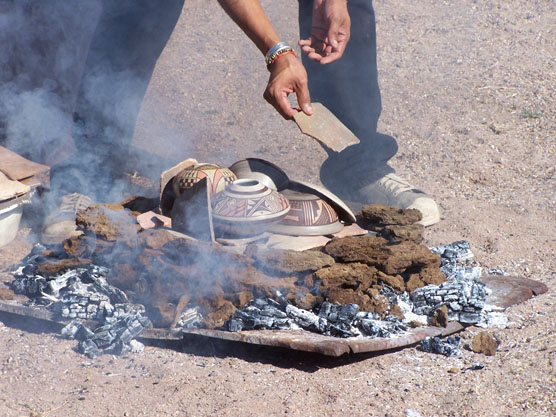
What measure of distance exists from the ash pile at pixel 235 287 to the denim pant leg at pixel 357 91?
146 cm

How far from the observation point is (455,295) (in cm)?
314

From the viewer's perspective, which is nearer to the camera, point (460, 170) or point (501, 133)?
point (460, 170)

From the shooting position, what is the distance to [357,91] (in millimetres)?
4777

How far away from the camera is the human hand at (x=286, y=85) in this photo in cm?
318

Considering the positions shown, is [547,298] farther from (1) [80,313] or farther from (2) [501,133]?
(2) [501,133]

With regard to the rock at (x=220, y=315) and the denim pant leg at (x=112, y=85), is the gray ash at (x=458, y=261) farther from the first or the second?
the denim pant leg at (x=112, y=85)

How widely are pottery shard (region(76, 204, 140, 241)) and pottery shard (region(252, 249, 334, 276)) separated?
2.52ft

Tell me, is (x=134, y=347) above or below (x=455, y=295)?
below

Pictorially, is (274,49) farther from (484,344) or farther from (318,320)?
(484,344)

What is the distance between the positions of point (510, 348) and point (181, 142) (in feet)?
13.0

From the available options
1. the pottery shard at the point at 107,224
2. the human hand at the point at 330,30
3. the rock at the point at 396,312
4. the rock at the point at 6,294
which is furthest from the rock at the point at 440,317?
the rock at the point at 6,294

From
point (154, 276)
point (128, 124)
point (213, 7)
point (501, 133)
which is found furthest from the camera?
point (213, 7)

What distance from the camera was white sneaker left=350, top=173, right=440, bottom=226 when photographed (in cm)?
438

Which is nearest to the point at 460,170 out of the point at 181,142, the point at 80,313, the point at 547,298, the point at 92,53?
the point at 547,298
